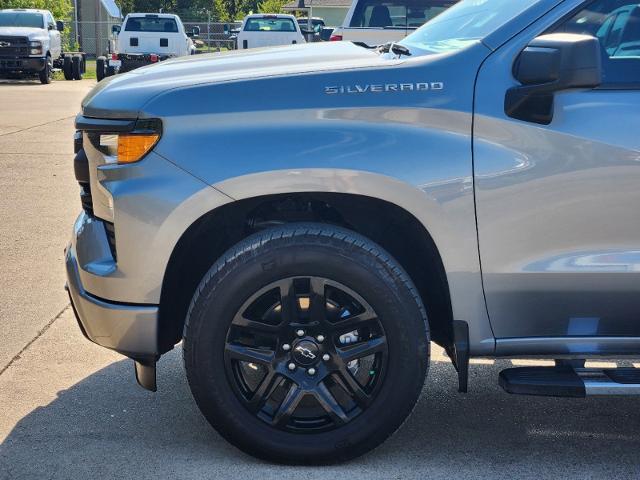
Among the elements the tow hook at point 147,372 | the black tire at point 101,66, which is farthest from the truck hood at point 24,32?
the tow hook at point 147,372

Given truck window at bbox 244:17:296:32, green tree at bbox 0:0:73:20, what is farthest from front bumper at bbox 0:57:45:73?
green tree at bbox 0:0:73:20

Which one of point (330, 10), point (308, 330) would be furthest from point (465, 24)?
point (330, 10)

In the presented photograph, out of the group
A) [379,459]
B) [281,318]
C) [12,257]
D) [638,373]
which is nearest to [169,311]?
[281,318]

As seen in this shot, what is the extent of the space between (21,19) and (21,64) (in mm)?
1825

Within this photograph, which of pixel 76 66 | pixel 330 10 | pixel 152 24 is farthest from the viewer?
pixel 330 10

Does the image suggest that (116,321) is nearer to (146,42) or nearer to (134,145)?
(134,145)

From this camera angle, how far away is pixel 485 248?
3.27m

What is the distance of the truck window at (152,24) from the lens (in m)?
26.0

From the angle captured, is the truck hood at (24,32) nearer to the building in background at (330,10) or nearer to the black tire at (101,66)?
the black tire at (101,66)

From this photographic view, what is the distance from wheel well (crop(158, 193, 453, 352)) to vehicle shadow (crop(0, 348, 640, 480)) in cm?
45

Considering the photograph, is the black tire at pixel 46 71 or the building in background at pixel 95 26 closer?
the black tire at pixel 46 71

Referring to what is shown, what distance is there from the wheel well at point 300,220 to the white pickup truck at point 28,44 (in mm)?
22855

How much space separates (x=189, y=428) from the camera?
3.88 metres

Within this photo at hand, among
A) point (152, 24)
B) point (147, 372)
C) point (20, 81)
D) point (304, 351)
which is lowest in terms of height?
point (20, 81)
